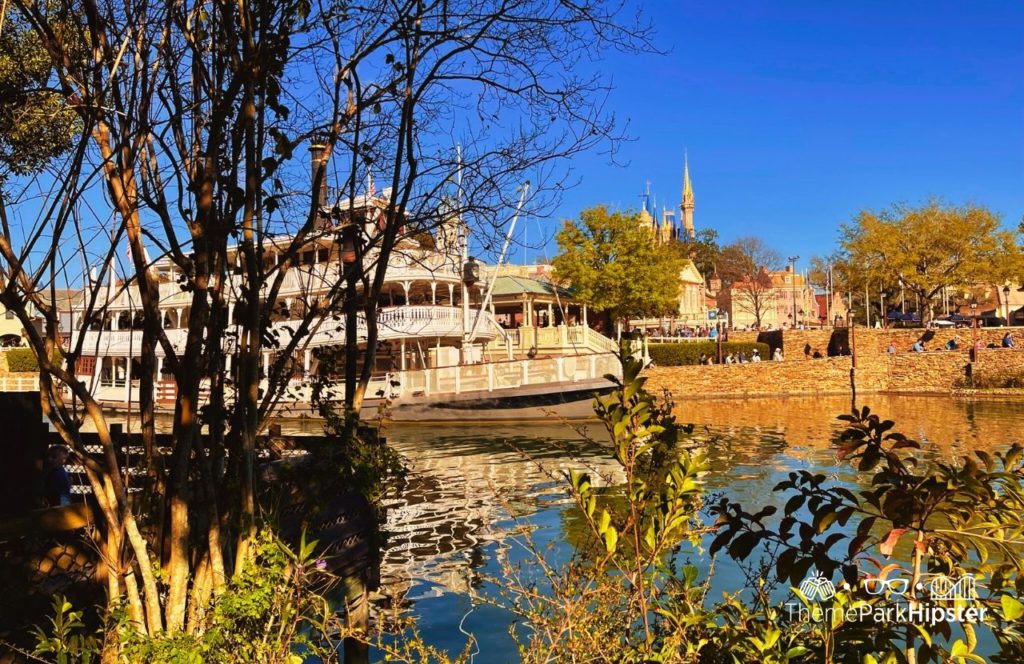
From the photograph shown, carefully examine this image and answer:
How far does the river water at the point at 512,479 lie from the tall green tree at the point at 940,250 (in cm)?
1729

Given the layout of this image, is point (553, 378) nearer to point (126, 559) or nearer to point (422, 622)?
point (422, 622)

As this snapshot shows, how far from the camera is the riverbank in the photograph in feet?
130

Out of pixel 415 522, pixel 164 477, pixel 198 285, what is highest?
pixel 198 285

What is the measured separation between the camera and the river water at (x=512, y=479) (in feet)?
22.7

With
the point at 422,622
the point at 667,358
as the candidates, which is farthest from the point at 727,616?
the point at 667,358

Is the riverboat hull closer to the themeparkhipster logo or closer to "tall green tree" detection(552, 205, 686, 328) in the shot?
"tall green tree" detection(552, 205, 686, 328)

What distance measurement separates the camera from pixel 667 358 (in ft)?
143

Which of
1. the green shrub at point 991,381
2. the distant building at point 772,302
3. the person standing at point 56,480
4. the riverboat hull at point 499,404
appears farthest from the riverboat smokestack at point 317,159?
the distant building at point 772,302

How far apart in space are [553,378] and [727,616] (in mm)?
24437

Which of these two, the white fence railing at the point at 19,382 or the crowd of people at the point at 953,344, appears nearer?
the white fence railing at the point at 19,382

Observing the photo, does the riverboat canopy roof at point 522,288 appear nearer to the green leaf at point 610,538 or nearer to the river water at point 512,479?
the river water at point 512,479

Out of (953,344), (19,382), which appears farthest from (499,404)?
(953,344)

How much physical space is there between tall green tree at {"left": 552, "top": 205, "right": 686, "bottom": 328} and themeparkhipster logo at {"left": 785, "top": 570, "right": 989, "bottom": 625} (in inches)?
1738

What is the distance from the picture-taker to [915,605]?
2393mm
